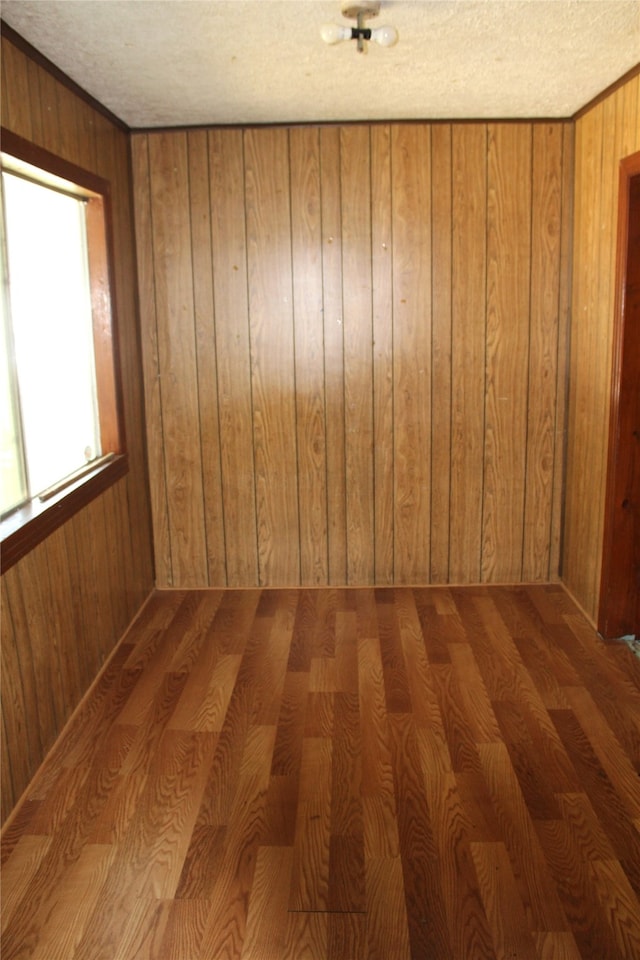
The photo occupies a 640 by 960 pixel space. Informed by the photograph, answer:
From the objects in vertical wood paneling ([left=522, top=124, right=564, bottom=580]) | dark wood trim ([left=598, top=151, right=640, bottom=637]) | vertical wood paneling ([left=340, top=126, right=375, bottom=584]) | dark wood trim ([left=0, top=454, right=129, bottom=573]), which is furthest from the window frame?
dark wood trim ([left=598, top=151, right=640, bottom=637])

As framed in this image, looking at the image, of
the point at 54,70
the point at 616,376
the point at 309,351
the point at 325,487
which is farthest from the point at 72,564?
the point at 616,376

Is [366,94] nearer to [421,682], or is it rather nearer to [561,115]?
[561,115]

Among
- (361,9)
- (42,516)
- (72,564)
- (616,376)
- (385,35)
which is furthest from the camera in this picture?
(616,376)

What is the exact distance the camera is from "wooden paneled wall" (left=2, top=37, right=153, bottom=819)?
8.55 feet

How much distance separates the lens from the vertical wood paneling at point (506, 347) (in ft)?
13.2

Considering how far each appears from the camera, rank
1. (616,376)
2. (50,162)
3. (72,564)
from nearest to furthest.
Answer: (50,162), (72,564), (616,376)

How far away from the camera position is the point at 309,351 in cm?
421

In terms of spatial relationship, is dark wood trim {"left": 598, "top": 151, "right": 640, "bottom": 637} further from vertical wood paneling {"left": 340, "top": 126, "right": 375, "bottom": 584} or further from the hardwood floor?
vertical wood paneling {"left": 340, "top": 126, "right": 375, "bottom": 584}

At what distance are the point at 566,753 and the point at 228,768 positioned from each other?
114 centimetres

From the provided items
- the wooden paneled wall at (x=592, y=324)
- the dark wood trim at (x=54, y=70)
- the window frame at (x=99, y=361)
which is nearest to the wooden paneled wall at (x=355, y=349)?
the wooden paneled wall at (x=592, y=324)

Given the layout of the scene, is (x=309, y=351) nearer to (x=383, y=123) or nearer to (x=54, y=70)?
(x=383, y=123)

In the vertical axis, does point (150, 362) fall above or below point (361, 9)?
below

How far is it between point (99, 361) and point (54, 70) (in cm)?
120

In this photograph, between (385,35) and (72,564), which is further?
(72,564)
